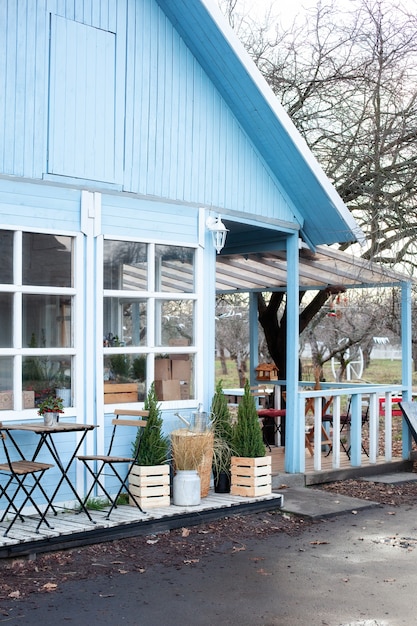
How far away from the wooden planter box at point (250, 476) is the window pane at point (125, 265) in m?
2.05

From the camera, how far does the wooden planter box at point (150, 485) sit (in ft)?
25.9

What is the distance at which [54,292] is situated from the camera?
7.73m

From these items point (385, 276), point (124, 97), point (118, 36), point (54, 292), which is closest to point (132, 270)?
point (54, 292)

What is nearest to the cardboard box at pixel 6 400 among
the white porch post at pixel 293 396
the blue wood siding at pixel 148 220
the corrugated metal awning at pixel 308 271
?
the blue wood siding at pixel 148 220

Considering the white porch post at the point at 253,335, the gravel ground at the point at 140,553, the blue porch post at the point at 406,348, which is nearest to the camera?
the gravel ground at the point at 140,553

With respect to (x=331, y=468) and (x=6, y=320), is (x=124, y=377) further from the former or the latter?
(x=331, y=468)

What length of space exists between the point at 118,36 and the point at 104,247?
211cm

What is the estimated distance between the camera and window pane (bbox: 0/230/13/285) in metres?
7.38

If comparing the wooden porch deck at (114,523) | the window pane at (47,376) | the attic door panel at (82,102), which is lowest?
the wooden porch deck at (114,523)

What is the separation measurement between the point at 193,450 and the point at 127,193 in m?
2.61

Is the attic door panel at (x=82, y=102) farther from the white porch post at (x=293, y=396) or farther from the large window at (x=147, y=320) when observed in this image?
the white porch post at (x=293, y=396)

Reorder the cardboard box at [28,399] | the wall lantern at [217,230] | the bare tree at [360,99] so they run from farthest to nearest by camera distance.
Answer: the bare tree at [360,99]
the wall lantern at [217,230]
the cardboard box at [28,399]

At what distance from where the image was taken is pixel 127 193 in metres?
8.32

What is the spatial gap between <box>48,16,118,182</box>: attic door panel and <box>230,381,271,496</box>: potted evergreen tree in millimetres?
2777
